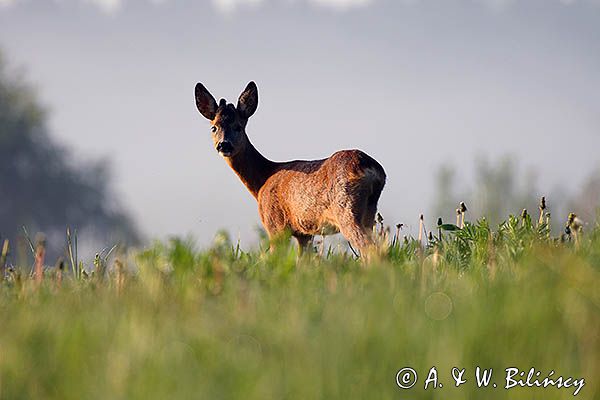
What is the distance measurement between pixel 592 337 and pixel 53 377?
80.1 inches

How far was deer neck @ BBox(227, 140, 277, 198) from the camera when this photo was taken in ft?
35.6

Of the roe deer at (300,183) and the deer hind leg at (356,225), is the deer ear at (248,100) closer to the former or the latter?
the roe deer at (300,183)

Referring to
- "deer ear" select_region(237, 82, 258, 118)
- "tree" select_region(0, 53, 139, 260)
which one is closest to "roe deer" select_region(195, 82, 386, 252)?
"deer ear" select_region(237, 82, 258, 118)

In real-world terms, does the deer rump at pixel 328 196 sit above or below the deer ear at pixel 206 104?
below

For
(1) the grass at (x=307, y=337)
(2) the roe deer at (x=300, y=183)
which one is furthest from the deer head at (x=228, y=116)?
(1) the grass at (x=307, y=337)

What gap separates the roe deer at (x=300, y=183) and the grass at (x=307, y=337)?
447 cm

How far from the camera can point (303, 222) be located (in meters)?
9.56

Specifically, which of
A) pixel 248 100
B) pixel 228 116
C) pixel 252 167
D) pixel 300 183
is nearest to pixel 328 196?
pixel 300 183

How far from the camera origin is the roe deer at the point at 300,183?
880 cm

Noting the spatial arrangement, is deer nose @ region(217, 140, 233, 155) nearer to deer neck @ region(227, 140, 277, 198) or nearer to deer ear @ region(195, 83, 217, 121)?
deer neck @ region(227, 140, 277, 198)

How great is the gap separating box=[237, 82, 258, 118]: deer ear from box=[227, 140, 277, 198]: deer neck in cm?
41

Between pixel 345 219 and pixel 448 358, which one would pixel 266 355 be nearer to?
pixel 448 358

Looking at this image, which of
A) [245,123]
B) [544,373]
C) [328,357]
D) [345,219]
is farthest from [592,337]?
[245,123]

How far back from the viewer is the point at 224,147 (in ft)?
34.3
